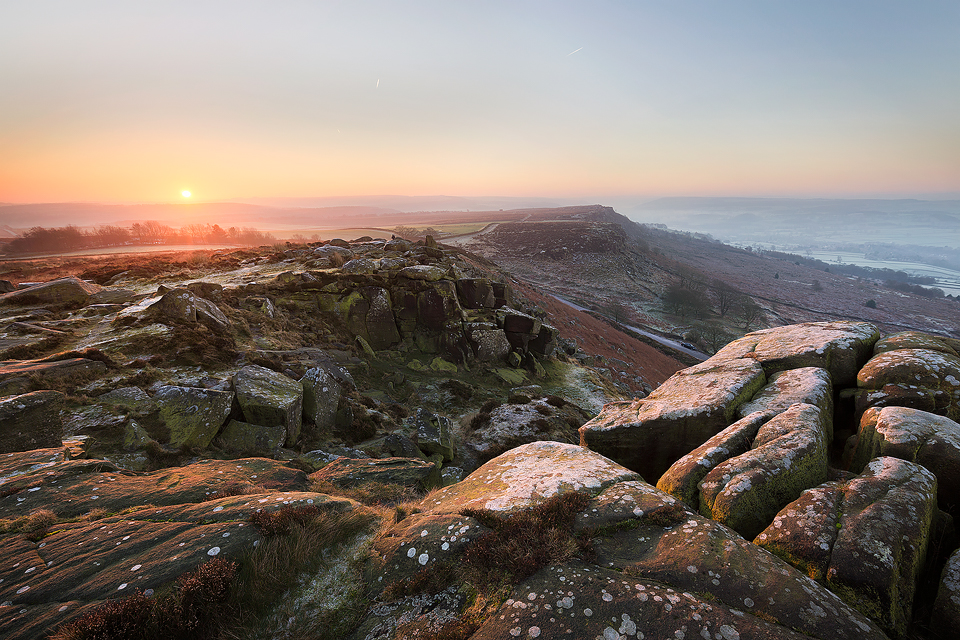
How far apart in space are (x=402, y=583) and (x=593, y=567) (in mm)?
3155

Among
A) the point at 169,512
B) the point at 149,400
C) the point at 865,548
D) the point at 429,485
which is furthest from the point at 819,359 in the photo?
the point at 149,400

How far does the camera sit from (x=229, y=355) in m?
17.8

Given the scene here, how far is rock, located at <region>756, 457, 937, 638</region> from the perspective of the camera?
506cm

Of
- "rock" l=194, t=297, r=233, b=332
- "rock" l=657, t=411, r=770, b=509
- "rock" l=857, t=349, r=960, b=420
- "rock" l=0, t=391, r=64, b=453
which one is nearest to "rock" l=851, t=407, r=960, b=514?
"rock" l=857, t=349, r=960, b=420

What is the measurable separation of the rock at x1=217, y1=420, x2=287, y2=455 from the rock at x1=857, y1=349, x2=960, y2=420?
19.0 m

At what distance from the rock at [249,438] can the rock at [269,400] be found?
344 mm

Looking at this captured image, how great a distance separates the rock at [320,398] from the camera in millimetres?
16156

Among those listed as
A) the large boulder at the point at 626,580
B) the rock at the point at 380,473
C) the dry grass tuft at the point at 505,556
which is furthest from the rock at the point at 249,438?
the dry grass tuft at the point at 505,556

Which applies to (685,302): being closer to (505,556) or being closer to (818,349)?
(818,349)

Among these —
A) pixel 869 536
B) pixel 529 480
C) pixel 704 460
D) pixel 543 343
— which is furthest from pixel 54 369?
pixel 543 343

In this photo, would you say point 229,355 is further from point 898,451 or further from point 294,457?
point 898,451

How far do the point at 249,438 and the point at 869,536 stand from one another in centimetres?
1683

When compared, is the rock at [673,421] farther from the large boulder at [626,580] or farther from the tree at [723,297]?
the tree at [723,297]

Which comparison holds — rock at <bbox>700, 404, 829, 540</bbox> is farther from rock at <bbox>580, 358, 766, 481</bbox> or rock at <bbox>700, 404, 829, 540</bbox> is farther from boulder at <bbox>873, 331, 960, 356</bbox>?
boulder at <bbox>873, 331, 960, 356</bbox>
